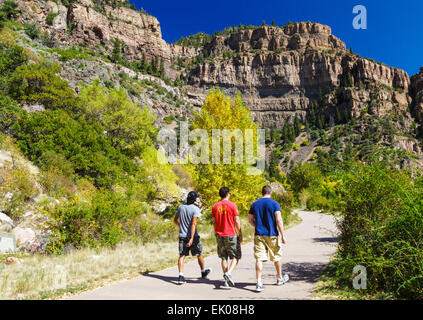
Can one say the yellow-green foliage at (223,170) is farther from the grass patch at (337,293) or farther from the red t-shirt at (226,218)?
the grass patch at (337,293)

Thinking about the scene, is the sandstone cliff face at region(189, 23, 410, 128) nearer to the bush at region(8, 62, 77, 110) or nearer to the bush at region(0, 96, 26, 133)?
the bush at region(8, 62, 77, 110)

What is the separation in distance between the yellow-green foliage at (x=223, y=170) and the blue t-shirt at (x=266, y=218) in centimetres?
696

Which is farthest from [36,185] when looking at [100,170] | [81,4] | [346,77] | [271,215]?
[346,77]

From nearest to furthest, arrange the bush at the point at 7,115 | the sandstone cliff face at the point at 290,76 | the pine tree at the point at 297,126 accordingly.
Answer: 1. the bush at the point at 7,115
2. the pine tree at the point at 297,126
3. the sandstone cliff face at the point at 290,76

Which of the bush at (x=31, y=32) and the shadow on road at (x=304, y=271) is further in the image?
the bush at (x=31, y=32)

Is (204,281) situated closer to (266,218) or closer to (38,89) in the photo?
(266,218)

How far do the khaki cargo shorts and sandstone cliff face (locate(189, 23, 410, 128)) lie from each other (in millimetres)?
123901

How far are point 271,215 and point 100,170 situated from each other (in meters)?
13.1

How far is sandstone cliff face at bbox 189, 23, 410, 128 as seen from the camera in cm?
13200

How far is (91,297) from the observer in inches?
166

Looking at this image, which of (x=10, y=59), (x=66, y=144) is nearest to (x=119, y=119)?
(x=66, y=144)

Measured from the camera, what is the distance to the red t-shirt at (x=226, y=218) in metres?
5.20

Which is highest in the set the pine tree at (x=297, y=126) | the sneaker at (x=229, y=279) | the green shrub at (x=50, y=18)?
the green shrub at (x=50, y=18)

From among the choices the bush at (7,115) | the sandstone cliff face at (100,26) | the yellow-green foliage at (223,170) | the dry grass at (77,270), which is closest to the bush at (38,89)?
the bush at (7,115)
